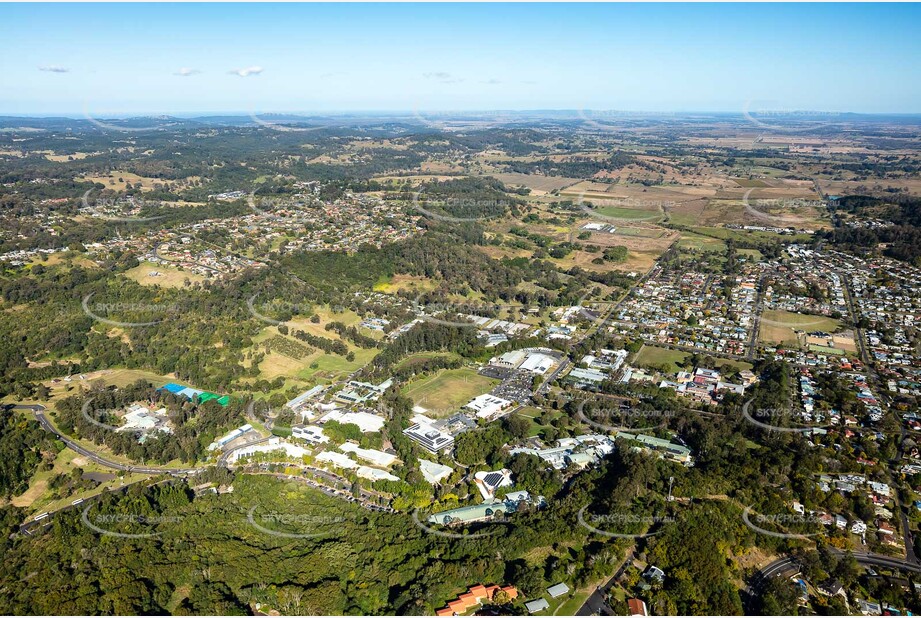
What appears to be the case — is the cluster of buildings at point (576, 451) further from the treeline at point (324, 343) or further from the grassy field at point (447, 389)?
the treeline at point (324, 343)

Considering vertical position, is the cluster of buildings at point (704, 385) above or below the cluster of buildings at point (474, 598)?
above

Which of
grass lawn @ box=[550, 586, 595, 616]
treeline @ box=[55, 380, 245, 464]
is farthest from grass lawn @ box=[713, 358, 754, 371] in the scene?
treeline @ box=[55, 380, 245, 464]

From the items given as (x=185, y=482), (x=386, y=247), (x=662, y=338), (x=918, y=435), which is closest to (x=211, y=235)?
(x=386, y=247)

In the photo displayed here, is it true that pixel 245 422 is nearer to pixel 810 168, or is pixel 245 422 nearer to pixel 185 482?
pixel 185 482

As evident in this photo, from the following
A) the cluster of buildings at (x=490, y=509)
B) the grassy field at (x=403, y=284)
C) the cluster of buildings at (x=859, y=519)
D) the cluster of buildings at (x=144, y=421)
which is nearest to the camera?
the cluster of buildings at (x=859, y=519)

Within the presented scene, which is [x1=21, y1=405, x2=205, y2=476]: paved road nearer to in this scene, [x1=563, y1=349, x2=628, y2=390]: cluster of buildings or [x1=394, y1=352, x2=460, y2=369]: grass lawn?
[x1=394, y1=352, x2=460, y2=369]: grass lawn

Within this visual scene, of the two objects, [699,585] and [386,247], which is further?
[386,247]

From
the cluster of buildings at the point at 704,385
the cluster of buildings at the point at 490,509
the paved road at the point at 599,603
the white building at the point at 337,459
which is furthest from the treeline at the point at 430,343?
the paved road at the point at 599,603
